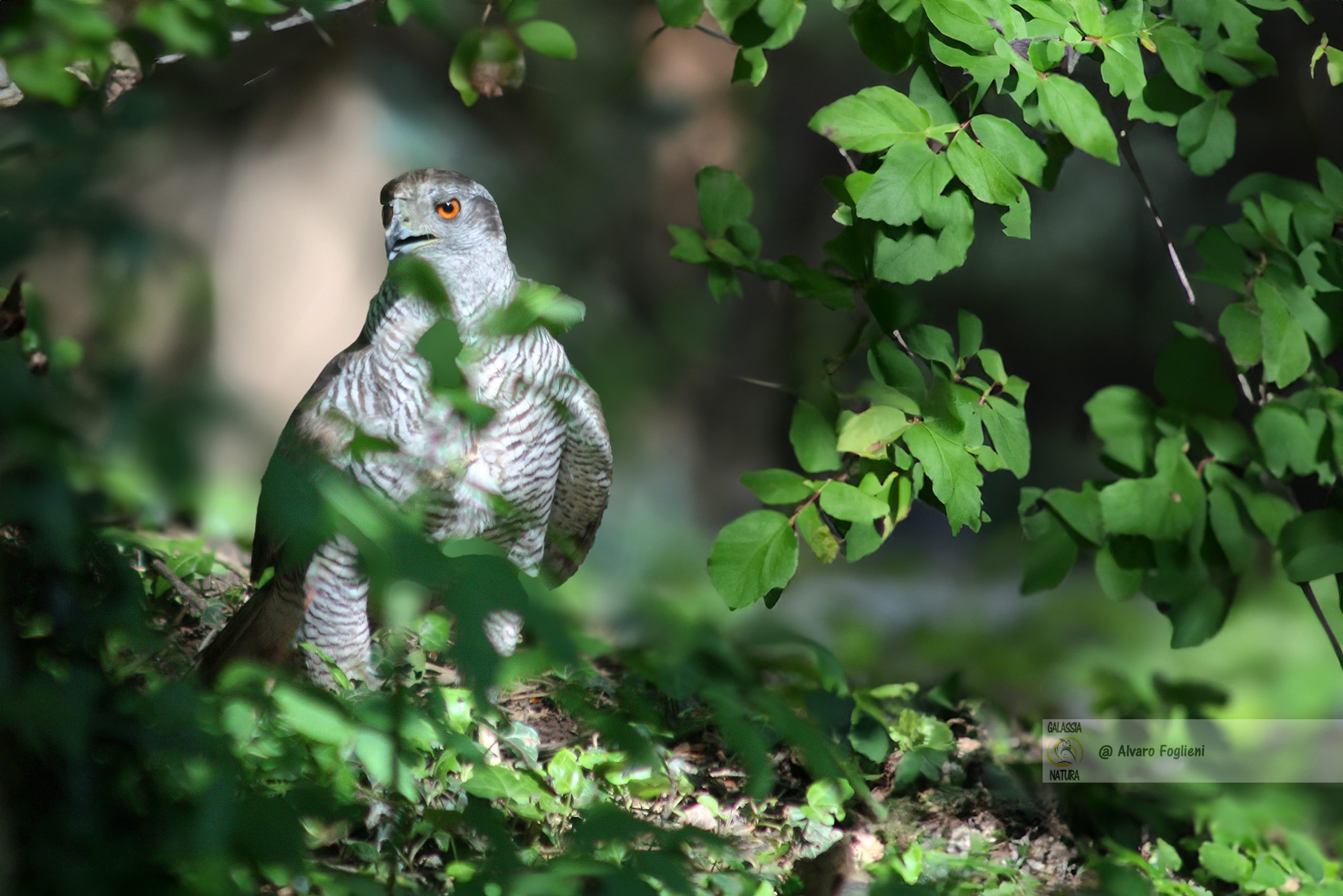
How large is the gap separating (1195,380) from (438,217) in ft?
4.43

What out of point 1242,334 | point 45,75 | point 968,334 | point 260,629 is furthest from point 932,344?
point 260,629

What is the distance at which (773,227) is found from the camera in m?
3.83

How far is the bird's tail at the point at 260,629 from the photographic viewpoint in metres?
1.66

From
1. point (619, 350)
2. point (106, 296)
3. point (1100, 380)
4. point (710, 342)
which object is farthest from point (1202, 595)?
point (1100, 380)

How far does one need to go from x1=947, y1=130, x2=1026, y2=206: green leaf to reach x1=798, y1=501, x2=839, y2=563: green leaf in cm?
51

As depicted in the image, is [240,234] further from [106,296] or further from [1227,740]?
[1227,740]

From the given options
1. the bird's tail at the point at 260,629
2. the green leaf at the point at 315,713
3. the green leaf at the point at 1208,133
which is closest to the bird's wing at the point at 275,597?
the bird's tail at the point at 260,629

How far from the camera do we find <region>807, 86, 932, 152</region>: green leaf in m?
1.25

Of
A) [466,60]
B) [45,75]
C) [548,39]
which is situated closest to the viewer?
[45,75]

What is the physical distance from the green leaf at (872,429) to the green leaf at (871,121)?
0.38m

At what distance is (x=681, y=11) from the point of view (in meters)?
1.34

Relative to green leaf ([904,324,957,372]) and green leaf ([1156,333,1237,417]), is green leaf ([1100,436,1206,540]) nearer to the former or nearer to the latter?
green leaf ([1156,333,1237,417])

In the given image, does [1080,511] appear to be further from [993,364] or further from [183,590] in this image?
[183,590]

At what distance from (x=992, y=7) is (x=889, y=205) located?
28cm
